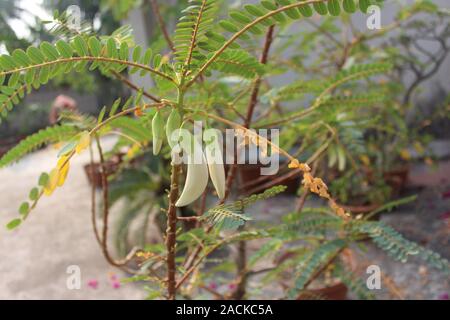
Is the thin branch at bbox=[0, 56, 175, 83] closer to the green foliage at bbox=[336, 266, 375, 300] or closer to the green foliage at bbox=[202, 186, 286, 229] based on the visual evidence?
the green foliage at bbox=[202, 186, 286, 229]

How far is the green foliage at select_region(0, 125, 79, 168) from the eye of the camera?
34.3 inches

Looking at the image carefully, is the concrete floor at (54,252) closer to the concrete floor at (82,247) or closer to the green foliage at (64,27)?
the concrete floor at (82,247)

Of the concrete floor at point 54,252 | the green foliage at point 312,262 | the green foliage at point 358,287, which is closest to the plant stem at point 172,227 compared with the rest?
the green foliage at point 312,262

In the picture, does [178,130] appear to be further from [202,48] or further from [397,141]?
[397,141]

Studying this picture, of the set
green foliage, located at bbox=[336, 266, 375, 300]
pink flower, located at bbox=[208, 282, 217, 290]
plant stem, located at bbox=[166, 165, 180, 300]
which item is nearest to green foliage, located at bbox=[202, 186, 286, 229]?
plant stem, located at bbox=[166, 165, 180, 300]

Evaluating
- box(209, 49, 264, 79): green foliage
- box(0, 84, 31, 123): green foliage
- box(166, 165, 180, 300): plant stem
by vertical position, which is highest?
box(209, 49, 264, 79): green foliage

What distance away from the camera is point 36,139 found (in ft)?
2.98

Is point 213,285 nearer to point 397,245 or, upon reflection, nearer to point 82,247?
point 82,247

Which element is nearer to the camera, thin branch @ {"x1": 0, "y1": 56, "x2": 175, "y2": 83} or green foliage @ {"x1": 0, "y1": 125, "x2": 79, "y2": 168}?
thin branch @ {"x1": 0, "y1": 56, "x2": 175, "y2": 83}

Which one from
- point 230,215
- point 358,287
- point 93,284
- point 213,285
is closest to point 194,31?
point 230,215

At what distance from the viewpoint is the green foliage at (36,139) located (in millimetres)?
871
